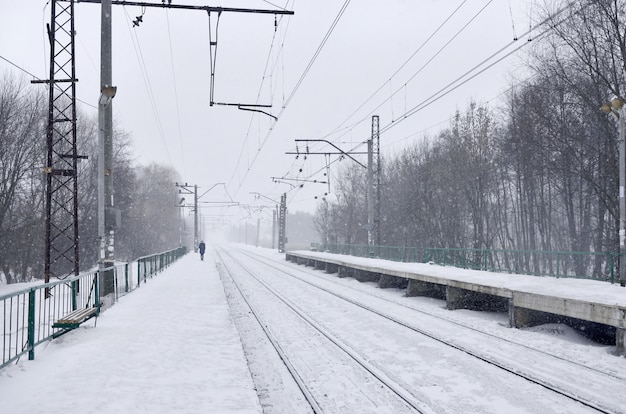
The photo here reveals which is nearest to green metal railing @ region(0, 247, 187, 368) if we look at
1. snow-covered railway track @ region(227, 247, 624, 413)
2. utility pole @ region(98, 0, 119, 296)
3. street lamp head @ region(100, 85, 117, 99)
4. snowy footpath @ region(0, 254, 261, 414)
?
snowy footpath @ region(0, 254, 261, 414)

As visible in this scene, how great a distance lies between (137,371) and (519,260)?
1634 cm

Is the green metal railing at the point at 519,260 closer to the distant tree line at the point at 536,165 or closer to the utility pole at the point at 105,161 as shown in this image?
the distant tree line at the point at 536,165

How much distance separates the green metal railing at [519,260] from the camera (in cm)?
1459

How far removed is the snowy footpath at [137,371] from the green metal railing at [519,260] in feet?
32.2

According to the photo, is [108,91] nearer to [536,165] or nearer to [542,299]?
[542,299]

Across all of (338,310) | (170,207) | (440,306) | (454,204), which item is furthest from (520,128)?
(170,207)

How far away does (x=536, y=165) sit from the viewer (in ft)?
108

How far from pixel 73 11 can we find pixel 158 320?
48.1 ft

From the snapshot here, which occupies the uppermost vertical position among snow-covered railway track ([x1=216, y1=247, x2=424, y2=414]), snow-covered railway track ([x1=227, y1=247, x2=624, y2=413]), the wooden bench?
the wooden bench

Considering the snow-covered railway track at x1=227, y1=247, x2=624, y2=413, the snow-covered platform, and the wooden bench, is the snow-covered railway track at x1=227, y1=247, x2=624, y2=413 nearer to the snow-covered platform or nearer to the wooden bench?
the snow-covered platform

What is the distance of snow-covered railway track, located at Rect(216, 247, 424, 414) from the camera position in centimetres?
600

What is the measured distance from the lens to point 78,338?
9508 mm

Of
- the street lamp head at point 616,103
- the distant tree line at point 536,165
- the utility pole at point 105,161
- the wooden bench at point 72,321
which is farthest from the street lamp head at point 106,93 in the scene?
the street lamp head at point 616,103

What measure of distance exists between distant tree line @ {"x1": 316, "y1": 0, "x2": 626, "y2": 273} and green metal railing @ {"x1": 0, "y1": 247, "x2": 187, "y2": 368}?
1217 centimetres
